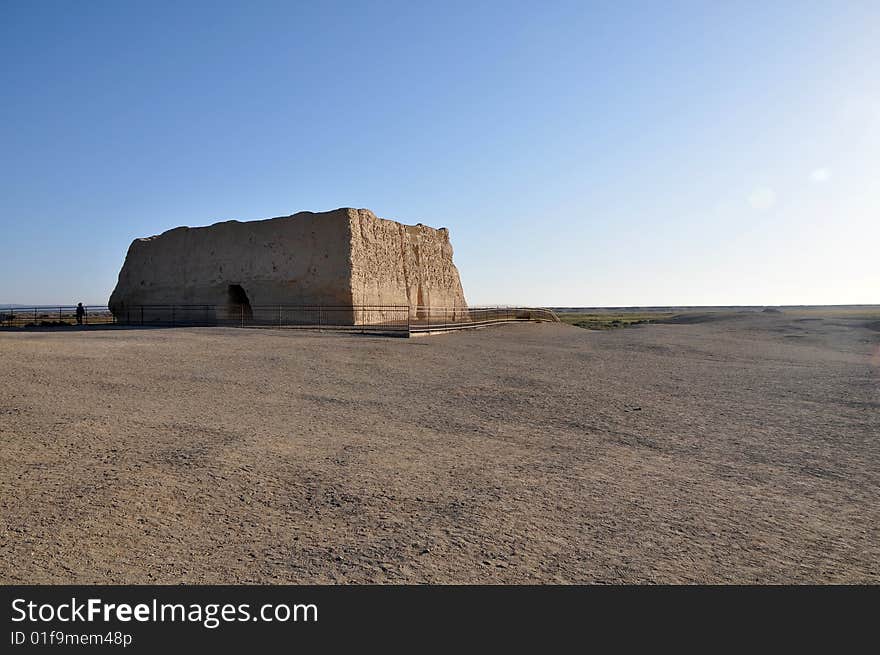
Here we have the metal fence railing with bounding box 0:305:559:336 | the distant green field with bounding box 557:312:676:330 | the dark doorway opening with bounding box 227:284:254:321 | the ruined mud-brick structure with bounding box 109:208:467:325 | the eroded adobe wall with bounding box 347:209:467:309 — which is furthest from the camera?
the distant green field with bounding box 557:312:676:330

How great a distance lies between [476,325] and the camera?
24.6 meters

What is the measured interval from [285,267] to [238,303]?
403 centimetres

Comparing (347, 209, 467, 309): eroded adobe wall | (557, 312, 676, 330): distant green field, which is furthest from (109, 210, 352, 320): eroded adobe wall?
(557, 312, 676, 330): distant green field

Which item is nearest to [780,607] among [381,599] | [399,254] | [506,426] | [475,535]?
[475,535]

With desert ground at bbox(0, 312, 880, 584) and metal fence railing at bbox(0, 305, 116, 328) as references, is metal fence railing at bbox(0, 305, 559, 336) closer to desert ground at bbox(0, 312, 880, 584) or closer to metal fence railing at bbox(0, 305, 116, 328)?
metal fence railing at bbox(0, 305, 116, 328)

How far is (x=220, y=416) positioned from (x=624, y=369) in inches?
340

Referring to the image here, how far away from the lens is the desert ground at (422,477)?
10.9ft

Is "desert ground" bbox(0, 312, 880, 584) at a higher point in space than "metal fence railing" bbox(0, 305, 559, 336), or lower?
lower

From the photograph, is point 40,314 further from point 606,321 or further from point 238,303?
point 606,321

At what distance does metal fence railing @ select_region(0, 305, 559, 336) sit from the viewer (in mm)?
25484

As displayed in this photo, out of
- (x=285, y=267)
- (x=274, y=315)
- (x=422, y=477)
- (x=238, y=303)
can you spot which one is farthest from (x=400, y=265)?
(x=422, y=477)

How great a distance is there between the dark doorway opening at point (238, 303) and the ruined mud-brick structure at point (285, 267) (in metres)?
0.05

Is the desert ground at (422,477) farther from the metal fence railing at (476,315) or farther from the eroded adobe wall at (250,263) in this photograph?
the eroded adobe wall at (250,263)

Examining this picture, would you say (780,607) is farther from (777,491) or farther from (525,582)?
(777,491)
